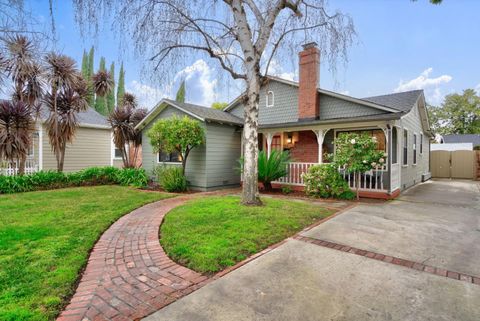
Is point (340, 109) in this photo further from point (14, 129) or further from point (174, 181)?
→ point (14, 129)

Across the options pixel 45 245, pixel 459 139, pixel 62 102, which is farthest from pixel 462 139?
pixel 45 245

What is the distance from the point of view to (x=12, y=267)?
311 cm

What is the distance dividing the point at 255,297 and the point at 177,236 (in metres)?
2.07

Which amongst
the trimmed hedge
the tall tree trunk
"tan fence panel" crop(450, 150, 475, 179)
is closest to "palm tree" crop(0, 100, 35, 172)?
the trimmed hedge

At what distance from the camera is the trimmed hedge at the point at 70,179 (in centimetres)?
926

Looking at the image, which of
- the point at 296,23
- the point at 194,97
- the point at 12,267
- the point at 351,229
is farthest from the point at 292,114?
the point at 12,267

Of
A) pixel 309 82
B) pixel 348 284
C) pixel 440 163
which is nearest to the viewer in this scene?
pixel 348 284

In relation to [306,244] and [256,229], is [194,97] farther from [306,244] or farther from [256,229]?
[306,244]

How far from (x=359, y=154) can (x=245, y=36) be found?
4.95 metres

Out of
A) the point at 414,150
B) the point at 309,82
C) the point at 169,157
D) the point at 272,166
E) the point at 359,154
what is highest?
the point at 309,82

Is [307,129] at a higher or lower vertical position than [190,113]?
lower

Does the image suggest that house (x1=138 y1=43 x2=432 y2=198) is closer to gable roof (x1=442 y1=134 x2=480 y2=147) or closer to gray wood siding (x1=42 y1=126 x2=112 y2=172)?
gray wood siding (x1=42 y1=126 x2=112 y2=172)

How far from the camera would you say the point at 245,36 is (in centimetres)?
638

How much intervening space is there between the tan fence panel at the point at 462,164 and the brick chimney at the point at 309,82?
475 inches
